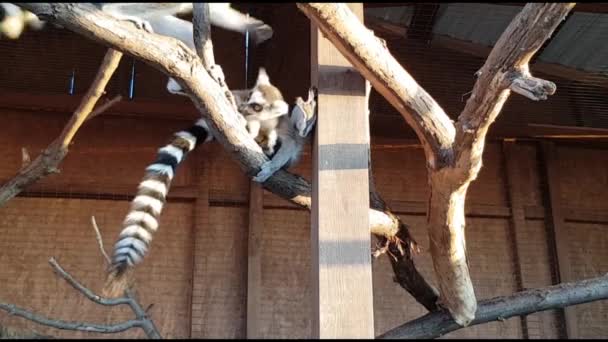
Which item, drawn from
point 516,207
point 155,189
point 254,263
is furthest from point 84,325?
point 516,207

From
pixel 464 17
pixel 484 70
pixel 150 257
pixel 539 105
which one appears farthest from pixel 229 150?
pixel 539 105

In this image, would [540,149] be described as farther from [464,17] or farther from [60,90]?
[60,90]

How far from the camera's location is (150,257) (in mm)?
4496

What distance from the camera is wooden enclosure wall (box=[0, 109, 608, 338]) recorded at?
14.4 ft

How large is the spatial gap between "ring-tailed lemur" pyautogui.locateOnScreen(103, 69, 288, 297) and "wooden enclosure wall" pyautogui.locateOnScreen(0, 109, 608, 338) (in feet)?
3.60

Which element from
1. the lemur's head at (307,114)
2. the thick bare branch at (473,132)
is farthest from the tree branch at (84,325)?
the thick bare branch at (473,132)

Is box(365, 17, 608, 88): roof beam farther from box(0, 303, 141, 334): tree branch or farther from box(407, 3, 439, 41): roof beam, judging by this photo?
box(0, 303, 141, 334): tree branch

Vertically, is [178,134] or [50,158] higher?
[178,134]

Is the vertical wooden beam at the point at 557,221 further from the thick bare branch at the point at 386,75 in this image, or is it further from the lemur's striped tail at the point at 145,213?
the thick bare branch at the point at 386,75

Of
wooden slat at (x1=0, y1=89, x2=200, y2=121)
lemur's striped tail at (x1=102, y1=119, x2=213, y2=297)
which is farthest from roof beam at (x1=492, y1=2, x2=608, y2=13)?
wooden slat at (x1=0, y1=89, x2=200, y2=121)

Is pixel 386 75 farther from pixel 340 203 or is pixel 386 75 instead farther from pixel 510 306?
pixel 510 306

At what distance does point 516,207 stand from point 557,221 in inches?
11.0

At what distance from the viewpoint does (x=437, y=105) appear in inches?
88.9

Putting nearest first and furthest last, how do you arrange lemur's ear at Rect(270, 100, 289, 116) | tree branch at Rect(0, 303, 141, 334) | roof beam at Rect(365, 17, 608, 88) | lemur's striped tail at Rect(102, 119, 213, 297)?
lemur's striped tail at Rect(102, 119, 213, 297) < tree branch at Rect(0, 303, 141, 334) < lemur's ear at Rect(270, 100, 289, 116) < roof beam at Rect(365, 17, 608, 88)
